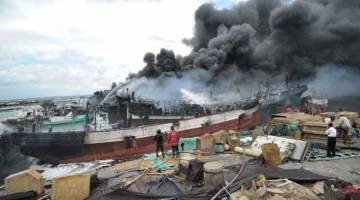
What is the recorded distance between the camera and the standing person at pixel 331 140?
995 cm

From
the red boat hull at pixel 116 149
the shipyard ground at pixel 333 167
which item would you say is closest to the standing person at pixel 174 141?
the shipyard ground at pixel 333 167

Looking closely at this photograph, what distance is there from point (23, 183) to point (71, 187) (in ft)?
6.49

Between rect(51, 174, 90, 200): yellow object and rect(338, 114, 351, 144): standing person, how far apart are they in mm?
8842

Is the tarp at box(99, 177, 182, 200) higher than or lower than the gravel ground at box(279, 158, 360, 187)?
lower

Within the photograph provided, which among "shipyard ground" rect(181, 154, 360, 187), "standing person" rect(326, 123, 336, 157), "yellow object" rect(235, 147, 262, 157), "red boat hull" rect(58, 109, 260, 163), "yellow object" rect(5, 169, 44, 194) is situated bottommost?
"red boat hull" rect(58, 109, 260, 163)

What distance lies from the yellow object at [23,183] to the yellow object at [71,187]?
1.42 metres

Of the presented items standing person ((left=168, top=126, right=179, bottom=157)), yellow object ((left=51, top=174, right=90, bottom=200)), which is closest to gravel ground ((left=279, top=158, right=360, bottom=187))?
standing person ((left=168, top=126, right=179, bottom=157))

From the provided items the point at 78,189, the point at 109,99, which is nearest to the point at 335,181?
the point at 78,189

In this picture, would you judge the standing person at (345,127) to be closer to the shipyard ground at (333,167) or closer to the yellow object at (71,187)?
the shipyard ground at (333,167)

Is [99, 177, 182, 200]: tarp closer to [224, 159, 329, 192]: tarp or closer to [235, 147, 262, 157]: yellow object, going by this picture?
[224, 159, 329, 192]: tarp

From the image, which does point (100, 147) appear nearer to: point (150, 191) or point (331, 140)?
point (150, 191)

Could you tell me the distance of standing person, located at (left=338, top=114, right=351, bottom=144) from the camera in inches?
423

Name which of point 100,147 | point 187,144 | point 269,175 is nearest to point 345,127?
point 269,175

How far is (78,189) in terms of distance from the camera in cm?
744
